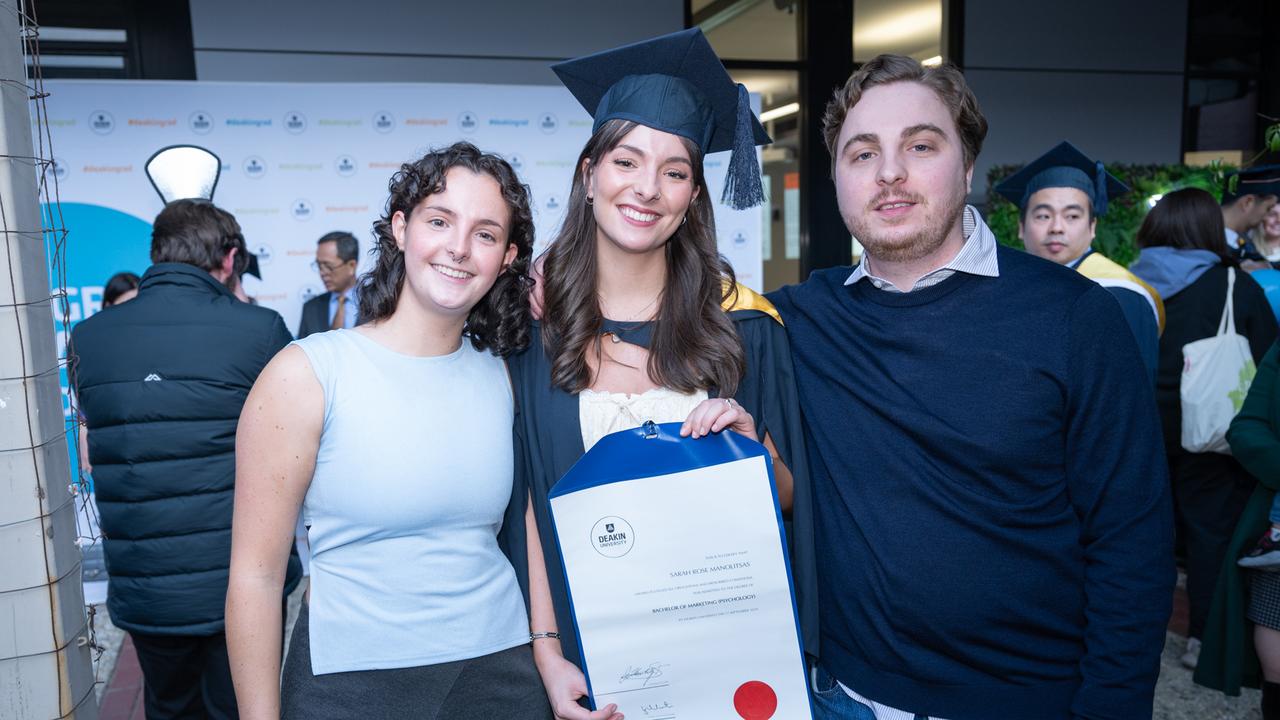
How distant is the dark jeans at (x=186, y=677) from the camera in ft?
9.86

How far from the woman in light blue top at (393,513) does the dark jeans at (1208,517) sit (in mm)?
3661

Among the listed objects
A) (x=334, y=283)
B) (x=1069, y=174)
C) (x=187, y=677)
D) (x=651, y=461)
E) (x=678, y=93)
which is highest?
(x=678, y=93)

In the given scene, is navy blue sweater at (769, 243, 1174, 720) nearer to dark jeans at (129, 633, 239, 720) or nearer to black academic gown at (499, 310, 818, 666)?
black academic gown at (499, 310, 818, 666)

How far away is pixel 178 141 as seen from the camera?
537 centimetres

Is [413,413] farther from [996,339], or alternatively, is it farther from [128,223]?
[128,223]

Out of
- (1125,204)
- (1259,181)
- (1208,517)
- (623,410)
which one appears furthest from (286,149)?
(1125,204)

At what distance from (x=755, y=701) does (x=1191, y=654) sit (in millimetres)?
3431

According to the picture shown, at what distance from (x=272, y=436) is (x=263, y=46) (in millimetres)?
5754

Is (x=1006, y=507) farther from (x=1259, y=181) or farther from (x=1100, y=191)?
(x=1259, y=181)

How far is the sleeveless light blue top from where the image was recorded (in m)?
1.65

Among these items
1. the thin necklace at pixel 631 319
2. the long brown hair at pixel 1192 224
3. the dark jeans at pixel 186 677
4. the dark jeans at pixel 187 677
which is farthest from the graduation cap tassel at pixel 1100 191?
the dark jeans at pixel 186 677

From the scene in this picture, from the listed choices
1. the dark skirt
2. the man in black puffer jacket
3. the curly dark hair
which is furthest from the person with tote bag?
the man in black puffer jacket

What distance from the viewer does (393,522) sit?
1.66 m

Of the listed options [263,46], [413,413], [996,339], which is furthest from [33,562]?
[263,46]
